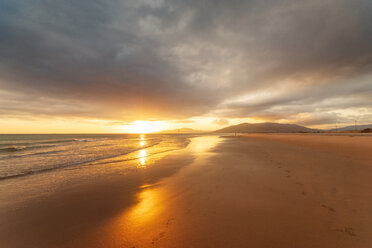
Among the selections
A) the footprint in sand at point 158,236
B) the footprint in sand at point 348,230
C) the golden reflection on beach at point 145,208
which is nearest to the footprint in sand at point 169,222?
the footprint in sand at point 158,236

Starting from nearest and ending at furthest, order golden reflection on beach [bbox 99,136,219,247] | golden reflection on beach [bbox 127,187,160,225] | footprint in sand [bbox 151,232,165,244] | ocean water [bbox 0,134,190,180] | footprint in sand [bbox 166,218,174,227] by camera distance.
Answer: footprint in sand [bbox 151,232,165,244]
golden reflection on beach [bbox 99,136,219,247]
footprint in sand [bbox 166,218,174,227]
golden reflection on beach [bbox 127,187,160,225]
ocean water [bbox 0,134,190,180]

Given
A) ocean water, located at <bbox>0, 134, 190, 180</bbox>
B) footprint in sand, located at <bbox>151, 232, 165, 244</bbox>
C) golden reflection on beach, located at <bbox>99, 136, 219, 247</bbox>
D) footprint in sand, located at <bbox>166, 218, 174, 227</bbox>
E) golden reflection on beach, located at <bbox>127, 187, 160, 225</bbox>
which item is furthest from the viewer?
ocean water, located at <bbox>0, 134, 190, 180</bbox>

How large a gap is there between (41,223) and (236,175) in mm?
7832

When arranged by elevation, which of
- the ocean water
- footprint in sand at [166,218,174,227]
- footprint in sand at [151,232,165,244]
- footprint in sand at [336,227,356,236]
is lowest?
the ocean water

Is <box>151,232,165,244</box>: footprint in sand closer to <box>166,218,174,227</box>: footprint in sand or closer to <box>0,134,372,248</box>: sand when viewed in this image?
<box>0,134,372,248</box>: sand

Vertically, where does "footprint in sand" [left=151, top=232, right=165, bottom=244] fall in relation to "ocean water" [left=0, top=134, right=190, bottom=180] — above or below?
above

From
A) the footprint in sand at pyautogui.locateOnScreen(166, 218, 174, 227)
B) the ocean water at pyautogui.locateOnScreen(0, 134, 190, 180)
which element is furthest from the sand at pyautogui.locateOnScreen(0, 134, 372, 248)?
the ocean water at pyautogui.locateOnScreen(0, 134, 190, 180)

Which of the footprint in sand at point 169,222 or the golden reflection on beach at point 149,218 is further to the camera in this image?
the footprint in sand at point 169,222

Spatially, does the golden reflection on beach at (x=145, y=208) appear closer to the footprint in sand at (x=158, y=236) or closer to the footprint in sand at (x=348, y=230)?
the footprint in sand at (x=158, y=236)

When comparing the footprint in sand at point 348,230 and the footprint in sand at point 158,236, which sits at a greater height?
the footprint in sand at point 348,230

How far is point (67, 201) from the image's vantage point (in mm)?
5484

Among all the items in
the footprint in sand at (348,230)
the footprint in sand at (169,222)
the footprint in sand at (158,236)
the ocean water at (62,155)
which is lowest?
the ocean water at (62,155)

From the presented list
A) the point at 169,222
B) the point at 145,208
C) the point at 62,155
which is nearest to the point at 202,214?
the point at 169,222

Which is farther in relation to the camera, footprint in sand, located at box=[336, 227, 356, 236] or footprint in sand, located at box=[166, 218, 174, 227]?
footprint in sand, located at box=[166, 218, 174, 227]
